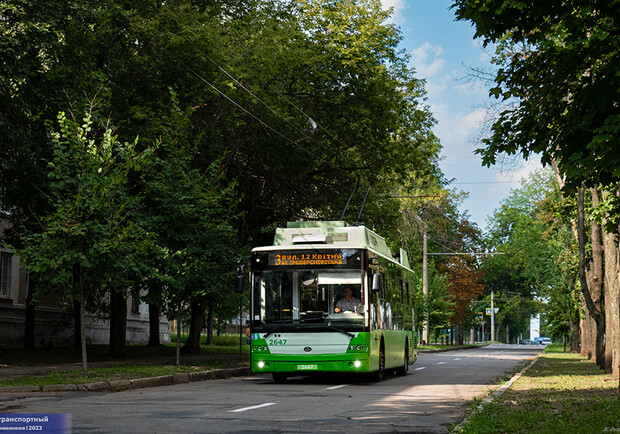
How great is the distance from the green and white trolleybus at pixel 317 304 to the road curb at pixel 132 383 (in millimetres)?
2090

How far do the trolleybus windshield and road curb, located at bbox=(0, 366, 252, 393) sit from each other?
2470 millimetres

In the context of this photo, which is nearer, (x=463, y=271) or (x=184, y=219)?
(x=184, y=219)

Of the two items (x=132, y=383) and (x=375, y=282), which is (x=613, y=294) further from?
(x=132, y=383)

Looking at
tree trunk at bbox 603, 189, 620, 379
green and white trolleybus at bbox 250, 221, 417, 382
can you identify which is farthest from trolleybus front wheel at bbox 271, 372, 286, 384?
tree trunk at bbox 603, 189, 620, 379

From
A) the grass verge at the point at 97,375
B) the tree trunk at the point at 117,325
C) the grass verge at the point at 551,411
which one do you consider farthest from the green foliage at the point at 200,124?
the grass verge at the point at 551,411

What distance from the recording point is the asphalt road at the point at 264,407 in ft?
35.7

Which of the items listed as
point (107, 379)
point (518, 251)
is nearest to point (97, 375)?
point (107, 379)

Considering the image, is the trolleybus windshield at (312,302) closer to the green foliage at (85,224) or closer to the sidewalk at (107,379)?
the sidewalk at (107,379)

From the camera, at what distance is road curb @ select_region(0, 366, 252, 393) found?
16.0 metres

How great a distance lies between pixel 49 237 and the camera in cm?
1822

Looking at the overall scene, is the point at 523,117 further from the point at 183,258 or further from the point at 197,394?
the point at 183,258

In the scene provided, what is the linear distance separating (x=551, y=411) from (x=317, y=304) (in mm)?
7716

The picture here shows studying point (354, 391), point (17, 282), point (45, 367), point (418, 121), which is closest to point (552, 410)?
point (354, 391)

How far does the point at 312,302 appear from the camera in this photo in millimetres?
19438
